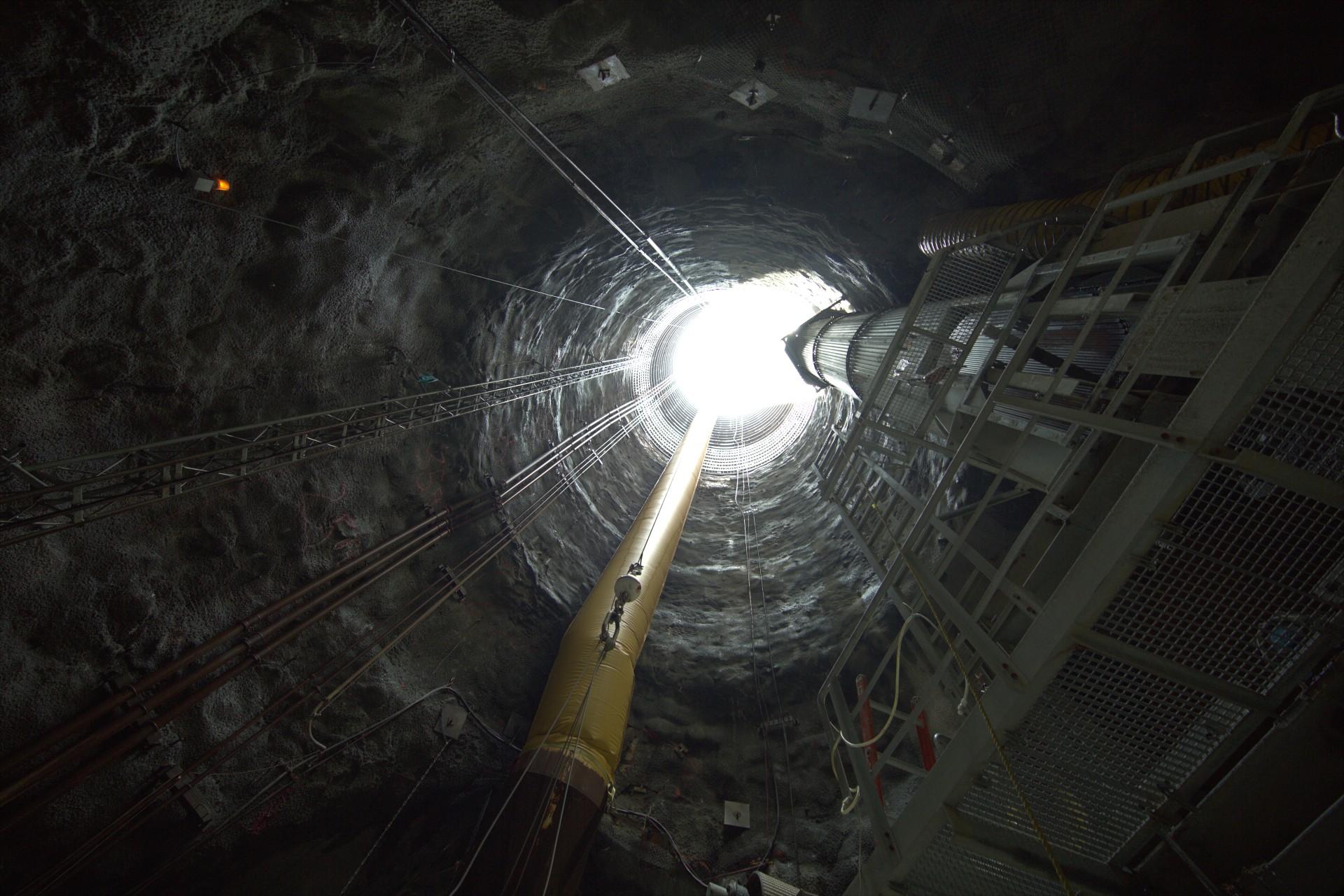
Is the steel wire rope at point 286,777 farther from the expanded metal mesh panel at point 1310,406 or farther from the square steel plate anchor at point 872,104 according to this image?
the square steel plate anchor at point 872,104

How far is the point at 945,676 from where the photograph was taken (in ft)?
13.2

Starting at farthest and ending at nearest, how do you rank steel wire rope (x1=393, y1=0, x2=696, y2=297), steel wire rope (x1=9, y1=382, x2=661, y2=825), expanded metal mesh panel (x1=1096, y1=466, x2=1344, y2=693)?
steel wire rope (x1=393, y1=0, x2=696, y2=297)
steel wire rope (x1=9, y1=382, x2=661, y2=825)
expanded metal mesh panel (x1=1096, y1=466, x2=1344, y2=693)

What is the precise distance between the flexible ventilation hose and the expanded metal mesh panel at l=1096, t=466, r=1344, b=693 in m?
1.65

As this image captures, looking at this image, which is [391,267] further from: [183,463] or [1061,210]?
[1061,210]

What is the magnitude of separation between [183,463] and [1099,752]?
19.7ft

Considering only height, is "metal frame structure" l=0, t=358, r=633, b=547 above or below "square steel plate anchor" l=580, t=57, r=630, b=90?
below

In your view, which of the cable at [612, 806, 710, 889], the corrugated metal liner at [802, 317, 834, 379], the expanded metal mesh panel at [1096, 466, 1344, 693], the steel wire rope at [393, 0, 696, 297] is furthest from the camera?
the corrugated metal liner at [802, 317, 834, 379]

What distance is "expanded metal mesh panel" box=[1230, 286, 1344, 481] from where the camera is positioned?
2.10 meters

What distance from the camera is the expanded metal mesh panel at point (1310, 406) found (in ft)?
6.89

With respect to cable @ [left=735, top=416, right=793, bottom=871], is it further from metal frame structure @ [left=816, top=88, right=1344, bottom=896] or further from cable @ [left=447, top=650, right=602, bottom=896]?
metal frame structure @ [left=816, top=88, right=1344, bottom=896]

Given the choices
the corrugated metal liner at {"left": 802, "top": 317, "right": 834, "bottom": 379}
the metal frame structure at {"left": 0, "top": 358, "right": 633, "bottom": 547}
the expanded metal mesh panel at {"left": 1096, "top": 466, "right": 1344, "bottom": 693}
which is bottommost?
the metal frame structure at {"left": 0, "top": 358, "right": 633, "bottom": 547}

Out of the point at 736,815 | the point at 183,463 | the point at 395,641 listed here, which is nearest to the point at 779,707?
the point at 736,815

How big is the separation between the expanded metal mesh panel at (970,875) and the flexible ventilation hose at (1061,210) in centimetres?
386

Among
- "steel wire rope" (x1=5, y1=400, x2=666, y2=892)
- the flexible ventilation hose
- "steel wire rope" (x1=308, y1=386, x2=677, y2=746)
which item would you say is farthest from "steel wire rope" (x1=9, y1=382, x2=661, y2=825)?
the flexible ventilation hose
